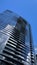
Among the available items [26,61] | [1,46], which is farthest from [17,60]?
[1,46]

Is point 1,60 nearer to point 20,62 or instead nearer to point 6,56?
point 6,56

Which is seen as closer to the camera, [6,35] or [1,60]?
[1,60]

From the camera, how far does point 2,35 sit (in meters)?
37.9

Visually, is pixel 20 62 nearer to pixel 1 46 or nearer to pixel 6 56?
pixel 6 56

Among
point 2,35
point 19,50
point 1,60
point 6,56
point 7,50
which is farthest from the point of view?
point 2,35

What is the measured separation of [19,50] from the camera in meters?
33.8

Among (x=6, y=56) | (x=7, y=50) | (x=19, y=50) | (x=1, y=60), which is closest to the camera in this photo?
Result: (x=1, y=60)

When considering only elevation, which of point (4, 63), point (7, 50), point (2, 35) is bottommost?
point (4, 63)

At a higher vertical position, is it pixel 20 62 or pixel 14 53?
pixel 14 53

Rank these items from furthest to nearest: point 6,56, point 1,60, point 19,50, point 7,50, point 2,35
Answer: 1. point 2,35
2. point 19,50
3. point 7,50
4. point 6,56
5. point 1,60

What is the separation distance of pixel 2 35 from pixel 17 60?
35.9 feet

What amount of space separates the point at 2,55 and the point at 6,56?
958 mm

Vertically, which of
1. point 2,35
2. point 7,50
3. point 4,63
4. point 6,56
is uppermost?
point 2,35

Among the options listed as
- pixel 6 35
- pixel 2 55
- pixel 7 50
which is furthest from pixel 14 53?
pixel 6 35
